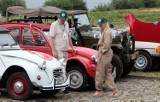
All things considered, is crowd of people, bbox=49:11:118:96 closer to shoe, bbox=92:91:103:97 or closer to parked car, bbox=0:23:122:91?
shoe, bbox=92:91:103:97

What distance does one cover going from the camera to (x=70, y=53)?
1134 centimetres

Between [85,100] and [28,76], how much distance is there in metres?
1.45

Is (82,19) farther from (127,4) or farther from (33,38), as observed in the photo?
(127,4)

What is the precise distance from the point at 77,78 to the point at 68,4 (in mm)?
51503

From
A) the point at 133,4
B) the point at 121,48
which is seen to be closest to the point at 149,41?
the point at 121,48

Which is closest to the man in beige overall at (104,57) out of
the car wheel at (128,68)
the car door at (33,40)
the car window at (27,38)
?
the car door at (33,40)

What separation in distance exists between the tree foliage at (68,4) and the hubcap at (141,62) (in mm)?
45678

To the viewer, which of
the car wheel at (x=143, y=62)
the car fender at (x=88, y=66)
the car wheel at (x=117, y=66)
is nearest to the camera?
the car fender at (x=88, y=66)

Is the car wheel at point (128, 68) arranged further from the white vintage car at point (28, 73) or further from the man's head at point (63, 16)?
the white vintage car at point (28, 73)

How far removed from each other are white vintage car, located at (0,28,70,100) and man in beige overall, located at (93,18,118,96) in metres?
0.87

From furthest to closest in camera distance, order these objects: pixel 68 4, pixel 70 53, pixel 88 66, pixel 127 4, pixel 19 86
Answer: pixel 127 4, pixel 68 4, pixel 70 53, pixel 88 66, pixel 19 86

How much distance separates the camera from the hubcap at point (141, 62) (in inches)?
591

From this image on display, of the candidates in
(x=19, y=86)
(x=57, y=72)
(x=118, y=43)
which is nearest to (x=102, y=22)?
(x=57, y=72)

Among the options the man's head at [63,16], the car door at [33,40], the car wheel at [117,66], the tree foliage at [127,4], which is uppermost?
the man's head at [63,16]
